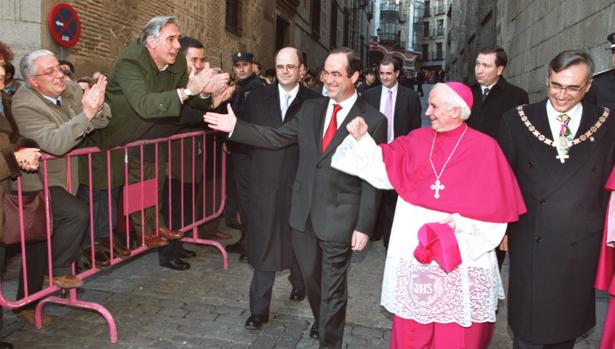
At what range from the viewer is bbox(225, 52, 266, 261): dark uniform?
561cm

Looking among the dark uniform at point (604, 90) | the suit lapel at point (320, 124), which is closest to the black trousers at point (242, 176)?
the suit lapel at point (320, 124)

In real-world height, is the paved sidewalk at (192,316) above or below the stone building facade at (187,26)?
below

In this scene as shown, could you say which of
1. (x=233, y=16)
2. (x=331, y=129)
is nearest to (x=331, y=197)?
(x=331, y=129)

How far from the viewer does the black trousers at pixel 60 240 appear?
392 centimetres

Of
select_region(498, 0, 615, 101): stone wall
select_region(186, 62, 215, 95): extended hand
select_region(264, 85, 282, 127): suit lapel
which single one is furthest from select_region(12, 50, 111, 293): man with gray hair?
select_region(498, 0, 615, 101): stone wall

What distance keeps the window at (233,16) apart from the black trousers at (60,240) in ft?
38.5

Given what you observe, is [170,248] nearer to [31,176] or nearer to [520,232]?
[31,176]

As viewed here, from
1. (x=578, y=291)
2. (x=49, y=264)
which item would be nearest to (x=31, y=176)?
(x=49, y=264)

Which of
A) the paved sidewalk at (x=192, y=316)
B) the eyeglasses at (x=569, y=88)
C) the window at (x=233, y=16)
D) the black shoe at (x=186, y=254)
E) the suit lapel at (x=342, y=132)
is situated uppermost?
the window at (x=233, y=16)

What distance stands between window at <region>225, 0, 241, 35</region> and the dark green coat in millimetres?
10897

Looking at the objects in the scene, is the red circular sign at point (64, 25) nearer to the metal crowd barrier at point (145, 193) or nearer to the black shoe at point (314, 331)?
the metal crowd barrier at point (145, 193)

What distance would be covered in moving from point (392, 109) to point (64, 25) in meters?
4.75

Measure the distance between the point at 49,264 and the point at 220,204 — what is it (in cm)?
289

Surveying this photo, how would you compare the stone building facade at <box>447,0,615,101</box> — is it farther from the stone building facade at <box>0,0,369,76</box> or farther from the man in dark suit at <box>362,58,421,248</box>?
the stone building facade at <box>0,0,369,76</box>
